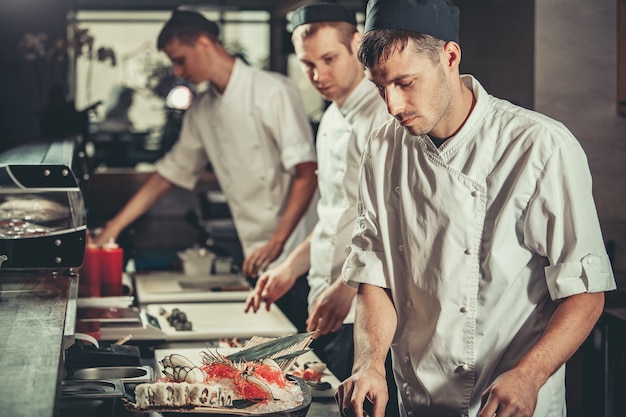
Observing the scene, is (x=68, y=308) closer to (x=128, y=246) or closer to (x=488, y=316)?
(x=488, y=316)

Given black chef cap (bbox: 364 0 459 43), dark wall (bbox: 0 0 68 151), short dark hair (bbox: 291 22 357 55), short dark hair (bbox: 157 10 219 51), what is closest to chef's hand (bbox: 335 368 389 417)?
black chef cap (bbox: 364 0 459 43)

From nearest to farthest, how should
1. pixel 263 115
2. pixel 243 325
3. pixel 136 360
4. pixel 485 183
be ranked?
pixel 485 183 → pixel 136 360 → pixel 243 325 → pixel 263 115

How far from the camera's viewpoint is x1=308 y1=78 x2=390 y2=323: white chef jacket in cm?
304

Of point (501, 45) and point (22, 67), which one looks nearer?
point (501, 45)

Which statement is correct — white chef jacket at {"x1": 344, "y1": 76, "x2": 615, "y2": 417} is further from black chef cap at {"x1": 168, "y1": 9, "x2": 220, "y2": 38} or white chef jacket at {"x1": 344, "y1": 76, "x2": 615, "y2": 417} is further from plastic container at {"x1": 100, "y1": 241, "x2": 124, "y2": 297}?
black chef cap at {"x1": 168, "y1": 9, "x2": 220, "y2": 38}

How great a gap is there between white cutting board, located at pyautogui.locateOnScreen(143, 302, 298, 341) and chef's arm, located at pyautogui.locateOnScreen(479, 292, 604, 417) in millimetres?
1338

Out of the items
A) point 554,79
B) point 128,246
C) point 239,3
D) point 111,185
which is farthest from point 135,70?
point 554,79

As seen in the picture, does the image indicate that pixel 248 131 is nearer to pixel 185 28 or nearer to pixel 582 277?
pixel 185 28

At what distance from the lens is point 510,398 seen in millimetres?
1788

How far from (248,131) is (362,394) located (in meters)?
2.46

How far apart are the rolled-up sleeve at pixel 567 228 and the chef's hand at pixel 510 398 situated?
0.23 meters

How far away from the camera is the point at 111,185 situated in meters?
6.79

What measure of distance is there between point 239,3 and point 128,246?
9.12m

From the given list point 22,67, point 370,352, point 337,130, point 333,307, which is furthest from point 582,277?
point 22,67
